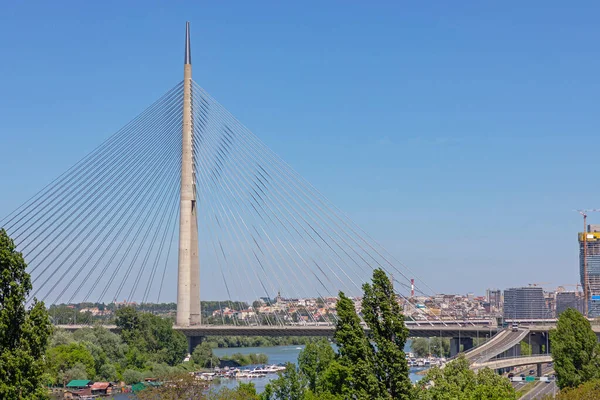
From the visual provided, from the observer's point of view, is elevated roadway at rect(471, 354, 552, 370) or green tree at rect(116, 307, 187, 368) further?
green tree at rect(116, 307, 187, 368)

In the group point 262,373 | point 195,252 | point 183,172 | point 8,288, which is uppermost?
point 183,172

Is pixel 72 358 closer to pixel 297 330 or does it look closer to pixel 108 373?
pixel 108 373

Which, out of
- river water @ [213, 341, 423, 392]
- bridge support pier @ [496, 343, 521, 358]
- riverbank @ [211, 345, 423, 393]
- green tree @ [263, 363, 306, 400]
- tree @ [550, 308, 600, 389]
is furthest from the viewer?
bridge support pier @ [496, 343, 521, 358]

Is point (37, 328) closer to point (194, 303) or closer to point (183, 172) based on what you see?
point (183, 172)

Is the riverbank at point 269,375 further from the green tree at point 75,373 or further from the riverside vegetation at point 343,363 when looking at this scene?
the green tree at point 75,373

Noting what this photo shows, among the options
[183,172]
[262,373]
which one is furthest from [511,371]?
[183,172]

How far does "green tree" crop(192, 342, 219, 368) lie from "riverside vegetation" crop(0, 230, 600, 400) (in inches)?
482

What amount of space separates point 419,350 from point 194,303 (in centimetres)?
3831

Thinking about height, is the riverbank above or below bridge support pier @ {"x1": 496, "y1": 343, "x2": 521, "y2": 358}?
below

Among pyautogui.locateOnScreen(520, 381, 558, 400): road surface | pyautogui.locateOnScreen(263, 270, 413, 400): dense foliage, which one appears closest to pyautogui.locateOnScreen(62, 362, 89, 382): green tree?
pyautogui.locateOnScreen(520, 381, 558, 400): road surface

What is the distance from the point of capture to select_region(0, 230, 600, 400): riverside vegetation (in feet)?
62.3

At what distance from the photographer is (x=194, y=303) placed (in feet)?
193

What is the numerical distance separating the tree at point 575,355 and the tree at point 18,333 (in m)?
25.7

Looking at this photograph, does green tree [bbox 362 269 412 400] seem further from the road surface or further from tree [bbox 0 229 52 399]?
the road surface
